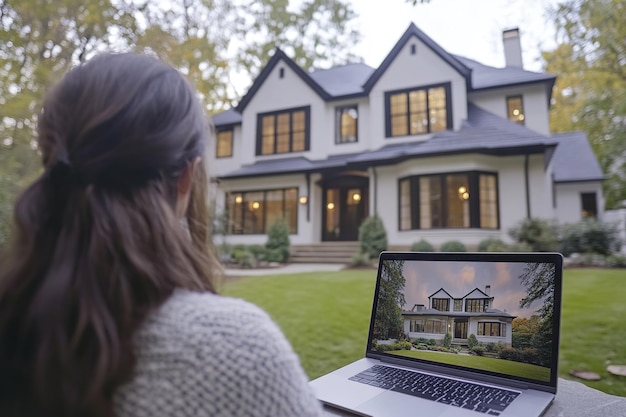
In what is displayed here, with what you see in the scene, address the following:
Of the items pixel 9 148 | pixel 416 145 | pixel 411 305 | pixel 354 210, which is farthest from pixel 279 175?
pixel 411 305

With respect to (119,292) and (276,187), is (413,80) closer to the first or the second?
(276,187)

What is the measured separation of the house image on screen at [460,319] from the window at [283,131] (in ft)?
27.2

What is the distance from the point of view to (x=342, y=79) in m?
8.91

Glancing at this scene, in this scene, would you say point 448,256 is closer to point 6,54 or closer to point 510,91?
point 6,54

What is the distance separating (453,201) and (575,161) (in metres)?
4.59

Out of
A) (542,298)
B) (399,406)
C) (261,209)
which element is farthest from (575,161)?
(399,406)

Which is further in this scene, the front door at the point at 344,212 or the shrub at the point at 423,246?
the front door at the point at 344,212

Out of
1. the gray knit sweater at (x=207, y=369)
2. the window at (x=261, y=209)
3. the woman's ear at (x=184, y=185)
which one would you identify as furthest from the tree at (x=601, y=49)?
the window at (x=261, y=209)

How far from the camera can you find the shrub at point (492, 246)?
6020 mm

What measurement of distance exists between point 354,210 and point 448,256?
25.7 ft

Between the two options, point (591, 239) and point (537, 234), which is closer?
point (591, 239)

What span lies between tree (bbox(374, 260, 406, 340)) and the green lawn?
652mm

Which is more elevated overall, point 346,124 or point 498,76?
point 498,76

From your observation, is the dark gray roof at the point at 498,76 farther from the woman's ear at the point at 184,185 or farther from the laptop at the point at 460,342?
the woman's ear at the point at 184,185
